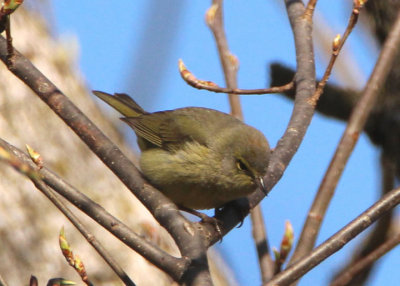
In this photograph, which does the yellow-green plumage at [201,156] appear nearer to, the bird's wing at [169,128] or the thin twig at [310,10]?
the bird's wing at [169,128]

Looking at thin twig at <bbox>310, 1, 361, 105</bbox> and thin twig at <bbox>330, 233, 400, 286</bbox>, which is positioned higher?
thin twig at <bbox>310, 1, 361, 105</bbox>

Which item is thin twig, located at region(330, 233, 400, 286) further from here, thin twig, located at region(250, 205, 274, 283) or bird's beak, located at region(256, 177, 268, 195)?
bird's beak, located at region(256, 177, 268, 195)

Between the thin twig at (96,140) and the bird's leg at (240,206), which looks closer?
the thin twig at (96,140)

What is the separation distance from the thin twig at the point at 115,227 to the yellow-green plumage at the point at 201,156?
1.07m

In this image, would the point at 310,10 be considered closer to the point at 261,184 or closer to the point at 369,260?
the point at 261,184

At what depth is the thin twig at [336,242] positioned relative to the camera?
251cm

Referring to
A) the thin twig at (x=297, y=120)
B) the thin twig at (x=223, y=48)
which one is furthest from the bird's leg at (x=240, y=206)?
the thin twig at (x=223, y=48)

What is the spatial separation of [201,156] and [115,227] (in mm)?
1655

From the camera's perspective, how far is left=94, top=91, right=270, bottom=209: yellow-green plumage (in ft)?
12.8

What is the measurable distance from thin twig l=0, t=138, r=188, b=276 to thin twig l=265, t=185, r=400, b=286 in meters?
0.36

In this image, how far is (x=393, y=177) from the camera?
4.35m

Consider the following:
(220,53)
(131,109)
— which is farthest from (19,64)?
(131,109)

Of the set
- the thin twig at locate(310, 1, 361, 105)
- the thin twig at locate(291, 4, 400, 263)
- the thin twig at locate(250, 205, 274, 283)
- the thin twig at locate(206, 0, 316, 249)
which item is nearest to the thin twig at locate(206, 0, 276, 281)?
the thin twig at locate(250, 205, 274, 283)

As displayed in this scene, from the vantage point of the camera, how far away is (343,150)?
11.2 ft
